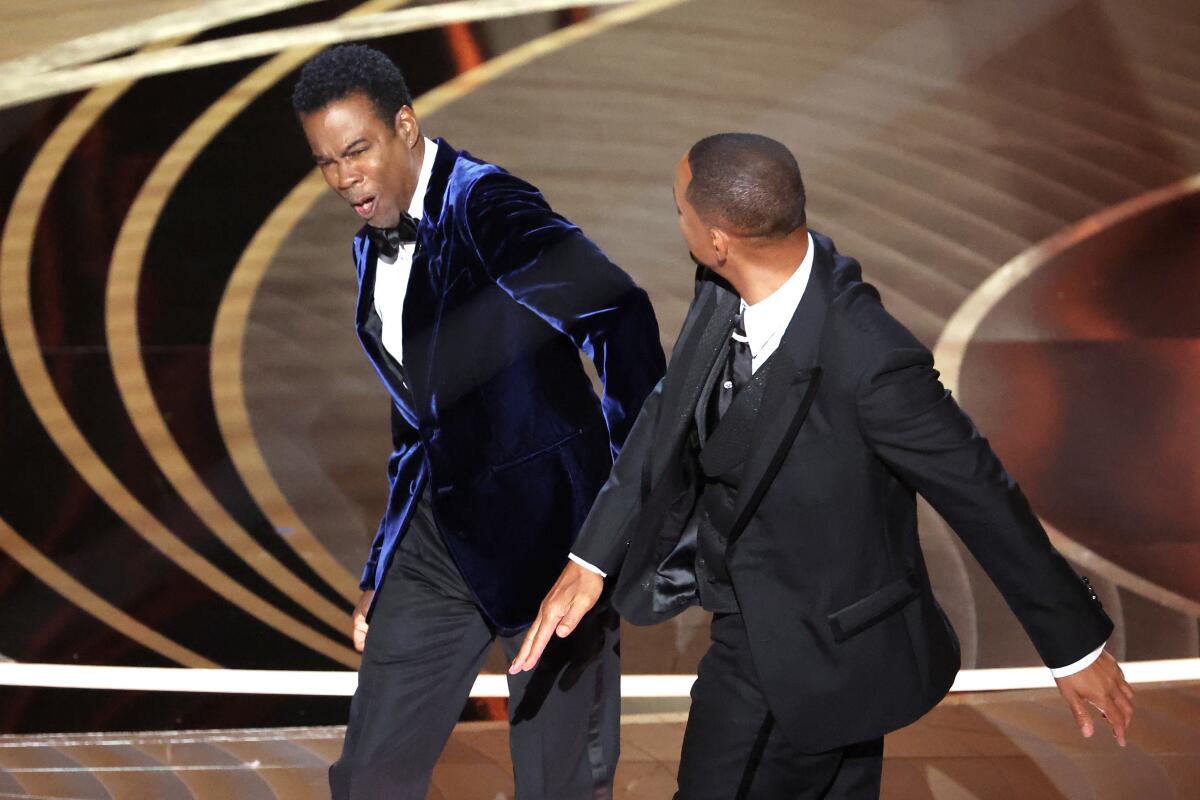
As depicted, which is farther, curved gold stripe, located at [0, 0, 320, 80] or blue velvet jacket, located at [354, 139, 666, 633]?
curved gold stripe, located at [0, 0, 320, 80]

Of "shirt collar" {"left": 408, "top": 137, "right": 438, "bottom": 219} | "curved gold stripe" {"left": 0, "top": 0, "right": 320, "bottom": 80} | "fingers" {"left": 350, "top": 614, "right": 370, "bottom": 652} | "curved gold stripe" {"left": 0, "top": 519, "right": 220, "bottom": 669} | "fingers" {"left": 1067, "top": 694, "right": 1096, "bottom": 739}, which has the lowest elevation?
"curved gold stripe" {"left": 0, "top": 519, "right": 220, "bottom": 669}

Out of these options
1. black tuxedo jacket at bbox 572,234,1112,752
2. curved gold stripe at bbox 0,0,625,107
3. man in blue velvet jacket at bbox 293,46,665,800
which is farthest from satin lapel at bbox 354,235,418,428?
curved gold stripe at bbox 0,0,625,107

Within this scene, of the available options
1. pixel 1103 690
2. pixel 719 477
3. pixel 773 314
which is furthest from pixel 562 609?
pixel 1103 690

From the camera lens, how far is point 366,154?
2.04 metres

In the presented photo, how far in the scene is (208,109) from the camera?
4.71 metres

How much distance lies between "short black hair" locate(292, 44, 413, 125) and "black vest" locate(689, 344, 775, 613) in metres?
0.67

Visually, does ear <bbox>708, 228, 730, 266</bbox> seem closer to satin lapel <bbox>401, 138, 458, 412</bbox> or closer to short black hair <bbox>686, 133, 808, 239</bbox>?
short black hair <bbox>686, 133, 808, 239</bbox>

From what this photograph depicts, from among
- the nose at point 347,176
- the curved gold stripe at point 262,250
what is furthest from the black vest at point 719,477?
the curved gold stripe at point 262,250

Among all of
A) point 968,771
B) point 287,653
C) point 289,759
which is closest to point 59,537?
point 287,653

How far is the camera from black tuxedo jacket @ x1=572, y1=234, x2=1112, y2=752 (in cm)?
164

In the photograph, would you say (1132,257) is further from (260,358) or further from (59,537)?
(59,537)

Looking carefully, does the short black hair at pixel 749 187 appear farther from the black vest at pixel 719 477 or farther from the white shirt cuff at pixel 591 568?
the white shirt cuff at pixel 591 568

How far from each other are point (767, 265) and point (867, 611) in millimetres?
466

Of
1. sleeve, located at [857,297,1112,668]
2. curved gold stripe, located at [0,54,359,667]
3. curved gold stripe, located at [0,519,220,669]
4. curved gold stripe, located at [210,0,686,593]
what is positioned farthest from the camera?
curved gold stripe, located at [210,0,686,593]
